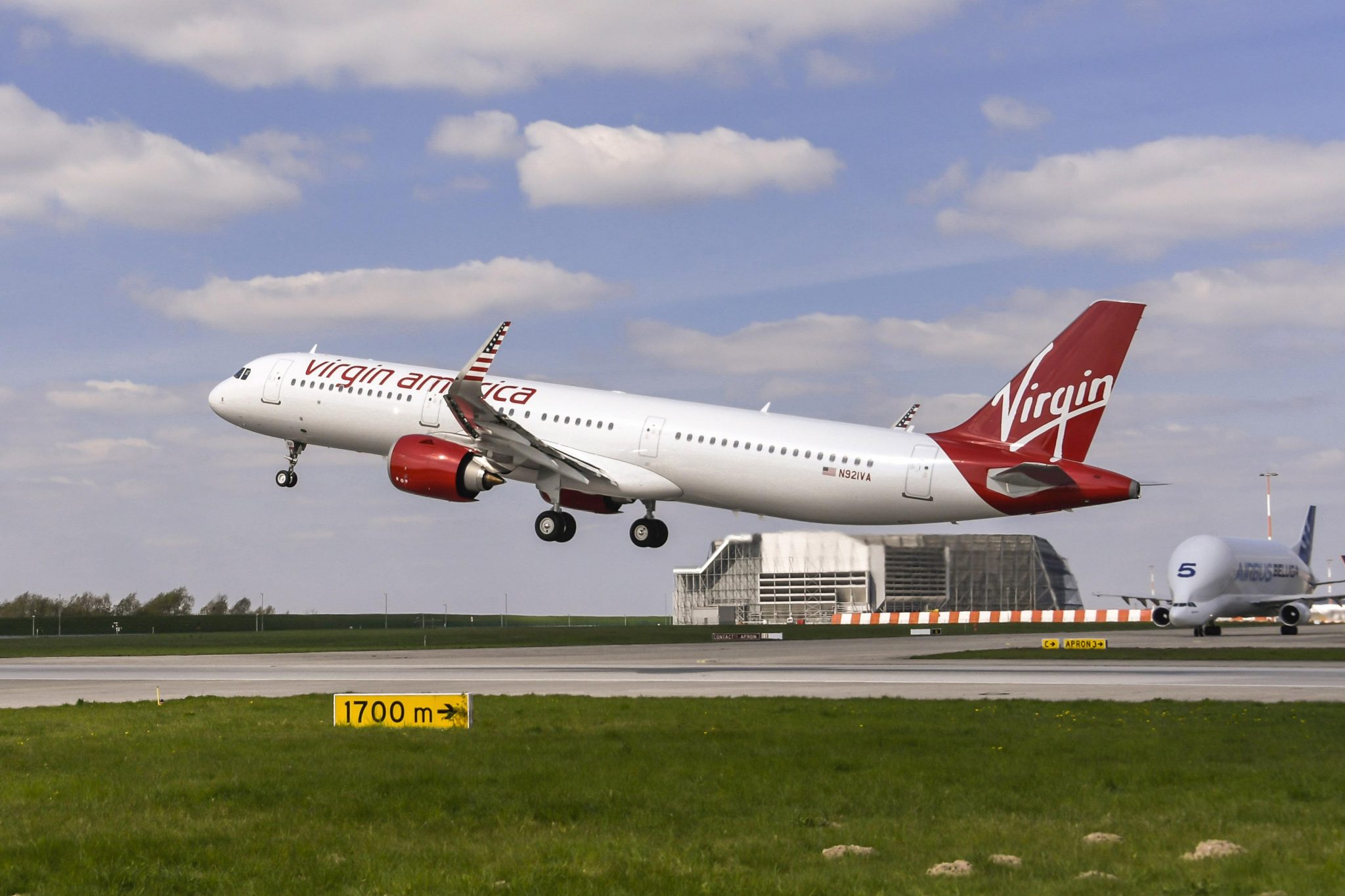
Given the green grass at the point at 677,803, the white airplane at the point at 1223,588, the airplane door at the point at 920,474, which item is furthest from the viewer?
the white airplane at the point at 1223,588

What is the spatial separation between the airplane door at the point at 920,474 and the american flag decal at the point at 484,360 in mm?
14889

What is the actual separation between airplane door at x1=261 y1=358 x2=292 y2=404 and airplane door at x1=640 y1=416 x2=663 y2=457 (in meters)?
15.8

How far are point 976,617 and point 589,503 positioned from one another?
125 feet

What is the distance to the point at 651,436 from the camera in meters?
49.9

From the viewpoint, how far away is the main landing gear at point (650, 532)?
176 feet

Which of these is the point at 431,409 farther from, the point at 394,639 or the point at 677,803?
the point at 677,803

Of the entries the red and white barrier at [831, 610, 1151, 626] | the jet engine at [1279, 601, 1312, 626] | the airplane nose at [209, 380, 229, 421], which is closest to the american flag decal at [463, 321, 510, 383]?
the airplane nose at [209, 380, 229, 421]

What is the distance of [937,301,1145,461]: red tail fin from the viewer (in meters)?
44.2

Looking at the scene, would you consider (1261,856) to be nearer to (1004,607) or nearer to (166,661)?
(166,661)

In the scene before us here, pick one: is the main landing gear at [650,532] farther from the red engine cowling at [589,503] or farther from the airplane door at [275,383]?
the airplane door at [275,383]

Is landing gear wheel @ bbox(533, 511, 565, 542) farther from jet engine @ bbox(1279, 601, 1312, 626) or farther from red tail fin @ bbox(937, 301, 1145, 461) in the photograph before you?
jet engine @ bbox(1279, 601, 1312, 626)

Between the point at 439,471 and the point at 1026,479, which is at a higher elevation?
the point at 439,471

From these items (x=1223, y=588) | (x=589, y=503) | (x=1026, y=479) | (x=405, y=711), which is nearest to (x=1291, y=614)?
(x=1223, y=588)

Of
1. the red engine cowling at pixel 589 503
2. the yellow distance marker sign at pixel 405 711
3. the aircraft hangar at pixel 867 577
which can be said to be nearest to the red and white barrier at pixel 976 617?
the aircraft hangar at pixel 867 577
